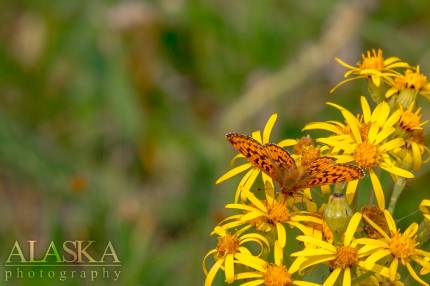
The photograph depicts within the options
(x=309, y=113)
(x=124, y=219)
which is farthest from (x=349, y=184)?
(x=309, y=113)

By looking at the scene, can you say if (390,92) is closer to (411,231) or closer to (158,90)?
(411,231)

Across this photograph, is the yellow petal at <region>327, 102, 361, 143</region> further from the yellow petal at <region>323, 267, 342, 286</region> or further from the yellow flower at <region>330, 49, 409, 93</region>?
the yellow petal at <region>323, 267, 342, 286</region>

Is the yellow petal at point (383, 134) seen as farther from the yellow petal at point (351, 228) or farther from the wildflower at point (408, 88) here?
the yellow petal at point (351, 228)

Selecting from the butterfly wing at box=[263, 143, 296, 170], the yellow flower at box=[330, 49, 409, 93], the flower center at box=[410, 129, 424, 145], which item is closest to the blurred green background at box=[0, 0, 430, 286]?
the yellow flower at box=[330, 49, 409, 93]

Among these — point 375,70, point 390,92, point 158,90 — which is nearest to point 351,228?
point 390,92

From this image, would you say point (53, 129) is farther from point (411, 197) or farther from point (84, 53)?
point (411, 197)

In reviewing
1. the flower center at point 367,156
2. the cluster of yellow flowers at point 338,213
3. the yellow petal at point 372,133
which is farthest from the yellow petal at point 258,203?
the yellow petal at point 372,133
